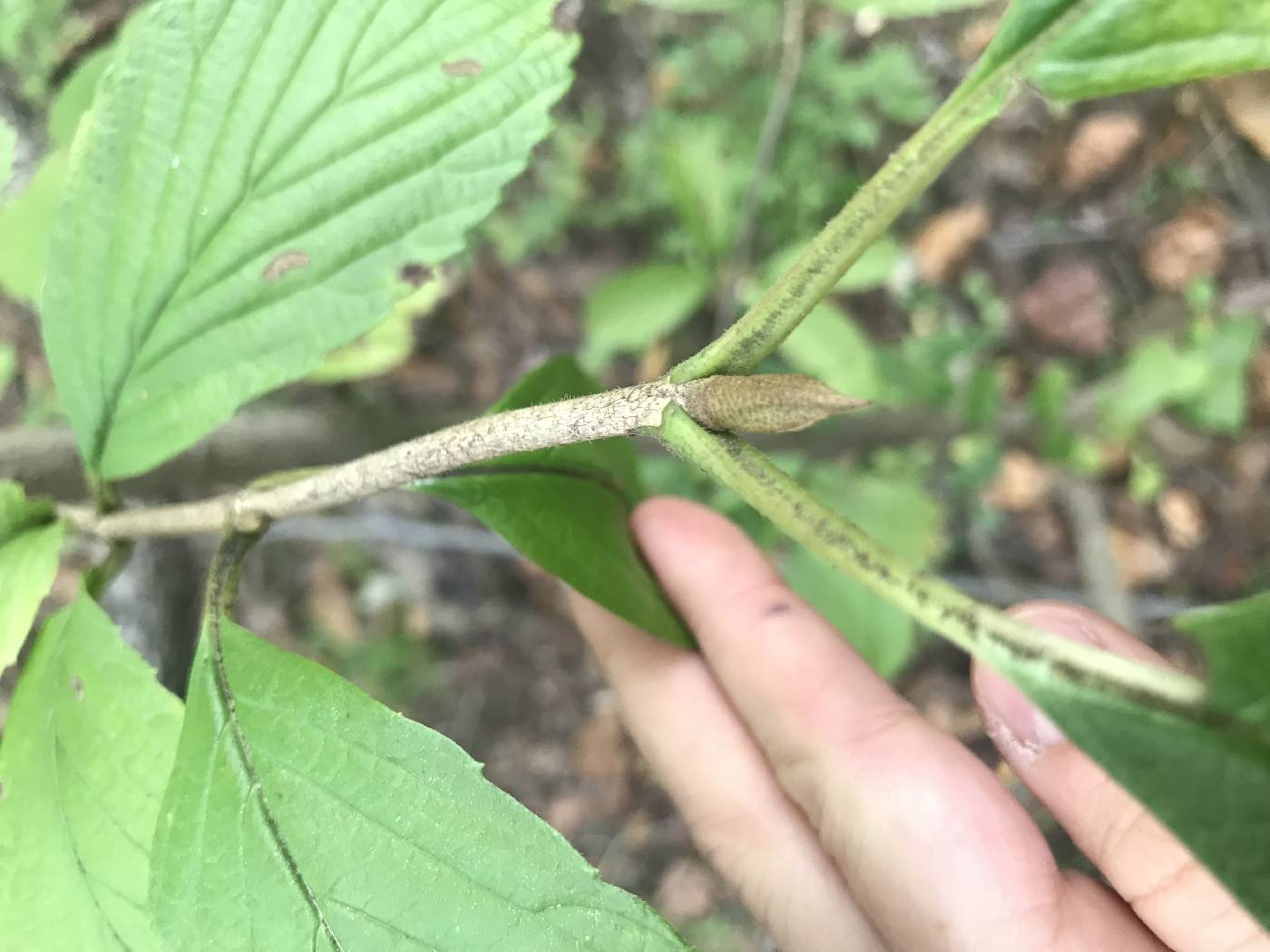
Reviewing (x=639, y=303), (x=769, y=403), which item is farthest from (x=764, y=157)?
(x=769, y=403)

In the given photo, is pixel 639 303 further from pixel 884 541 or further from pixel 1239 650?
pixel 1239 650

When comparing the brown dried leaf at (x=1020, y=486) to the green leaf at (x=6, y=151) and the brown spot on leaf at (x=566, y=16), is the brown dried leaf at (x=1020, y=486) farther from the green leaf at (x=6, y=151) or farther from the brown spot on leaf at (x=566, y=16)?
the green leaf at (x=6, y=151)

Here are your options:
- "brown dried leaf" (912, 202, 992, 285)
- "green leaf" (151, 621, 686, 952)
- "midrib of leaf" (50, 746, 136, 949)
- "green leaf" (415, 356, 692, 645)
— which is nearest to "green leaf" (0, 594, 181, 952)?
"midrib of leaf" (50, 746, 136, 949)

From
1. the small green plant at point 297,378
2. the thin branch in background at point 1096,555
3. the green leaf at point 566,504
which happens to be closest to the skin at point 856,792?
the green leaf at point 566,504

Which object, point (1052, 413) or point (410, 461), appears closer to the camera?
point (410, 461)

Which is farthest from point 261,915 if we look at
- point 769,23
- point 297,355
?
point 769,23

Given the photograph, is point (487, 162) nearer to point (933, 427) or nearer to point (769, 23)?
point (933, 427)
